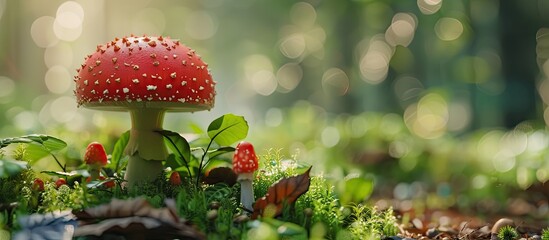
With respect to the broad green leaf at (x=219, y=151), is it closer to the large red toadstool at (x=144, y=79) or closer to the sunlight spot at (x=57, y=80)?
the large red toadstool at (x=144, y=79)

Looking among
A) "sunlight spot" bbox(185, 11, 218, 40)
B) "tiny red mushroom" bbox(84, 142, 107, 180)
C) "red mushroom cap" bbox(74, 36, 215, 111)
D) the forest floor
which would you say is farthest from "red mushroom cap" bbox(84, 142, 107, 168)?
"sunlight spot" bbox(185, 11, 218, 40)

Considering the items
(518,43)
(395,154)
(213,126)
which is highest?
(518,43)

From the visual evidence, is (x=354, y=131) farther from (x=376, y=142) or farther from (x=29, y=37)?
(x=29, y=37)

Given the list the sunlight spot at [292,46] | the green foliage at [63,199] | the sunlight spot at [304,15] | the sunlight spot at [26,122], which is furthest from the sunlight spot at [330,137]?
the sunlight spot at [292,46]

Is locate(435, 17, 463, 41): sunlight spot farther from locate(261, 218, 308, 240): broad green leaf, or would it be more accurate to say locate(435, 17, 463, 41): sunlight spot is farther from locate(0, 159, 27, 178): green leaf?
locate(0, 159, 27, 178): green leaf

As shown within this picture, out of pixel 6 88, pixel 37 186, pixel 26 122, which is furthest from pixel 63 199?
pixel 6 88

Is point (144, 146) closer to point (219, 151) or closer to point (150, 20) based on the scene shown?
point (219, 151)

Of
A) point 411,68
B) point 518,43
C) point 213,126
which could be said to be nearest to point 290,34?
point 411,68

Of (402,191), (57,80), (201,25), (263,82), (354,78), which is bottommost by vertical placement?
(402,191)
